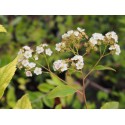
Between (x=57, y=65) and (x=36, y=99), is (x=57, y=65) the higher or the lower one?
the higher one

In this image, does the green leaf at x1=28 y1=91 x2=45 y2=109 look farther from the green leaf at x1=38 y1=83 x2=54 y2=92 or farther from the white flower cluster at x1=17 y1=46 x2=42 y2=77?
the white flower cluster at x1=17 y1=46 x2=42 y2=77

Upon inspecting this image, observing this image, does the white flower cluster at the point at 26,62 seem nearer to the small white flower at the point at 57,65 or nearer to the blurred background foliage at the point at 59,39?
the small white flower at the point at 57,65

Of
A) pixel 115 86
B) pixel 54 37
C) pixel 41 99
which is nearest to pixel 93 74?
pixel 115 86

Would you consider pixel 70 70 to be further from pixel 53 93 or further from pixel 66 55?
pixel 66 55

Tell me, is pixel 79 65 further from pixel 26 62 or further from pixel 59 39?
pixel 59 39

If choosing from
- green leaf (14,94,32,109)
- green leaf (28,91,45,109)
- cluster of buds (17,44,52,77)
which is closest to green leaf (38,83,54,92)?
green leaf (28,91,45,109)

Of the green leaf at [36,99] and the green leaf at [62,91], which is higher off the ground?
the green leaf at [62,91]

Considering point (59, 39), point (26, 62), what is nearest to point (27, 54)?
point (26, 62)

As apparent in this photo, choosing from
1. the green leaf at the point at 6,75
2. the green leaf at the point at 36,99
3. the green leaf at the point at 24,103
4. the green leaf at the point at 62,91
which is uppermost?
the green leaf at the point at 6,75

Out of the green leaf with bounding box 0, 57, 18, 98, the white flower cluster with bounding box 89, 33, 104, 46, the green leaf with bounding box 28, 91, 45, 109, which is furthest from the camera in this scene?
the green leaf with bounding box 28, 91, 45, 109

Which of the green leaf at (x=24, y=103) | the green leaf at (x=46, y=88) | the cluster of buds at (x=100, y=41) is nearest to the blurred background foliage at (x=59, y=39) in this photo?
the green leaf at (x=46, y=88)

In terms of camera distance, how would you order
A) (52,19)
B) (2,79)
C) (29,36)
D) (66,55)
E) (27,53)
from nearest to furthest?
1. (2,79)
2. (27,53)
3. (66,55)
4. (29,36)
5. (52,19)
